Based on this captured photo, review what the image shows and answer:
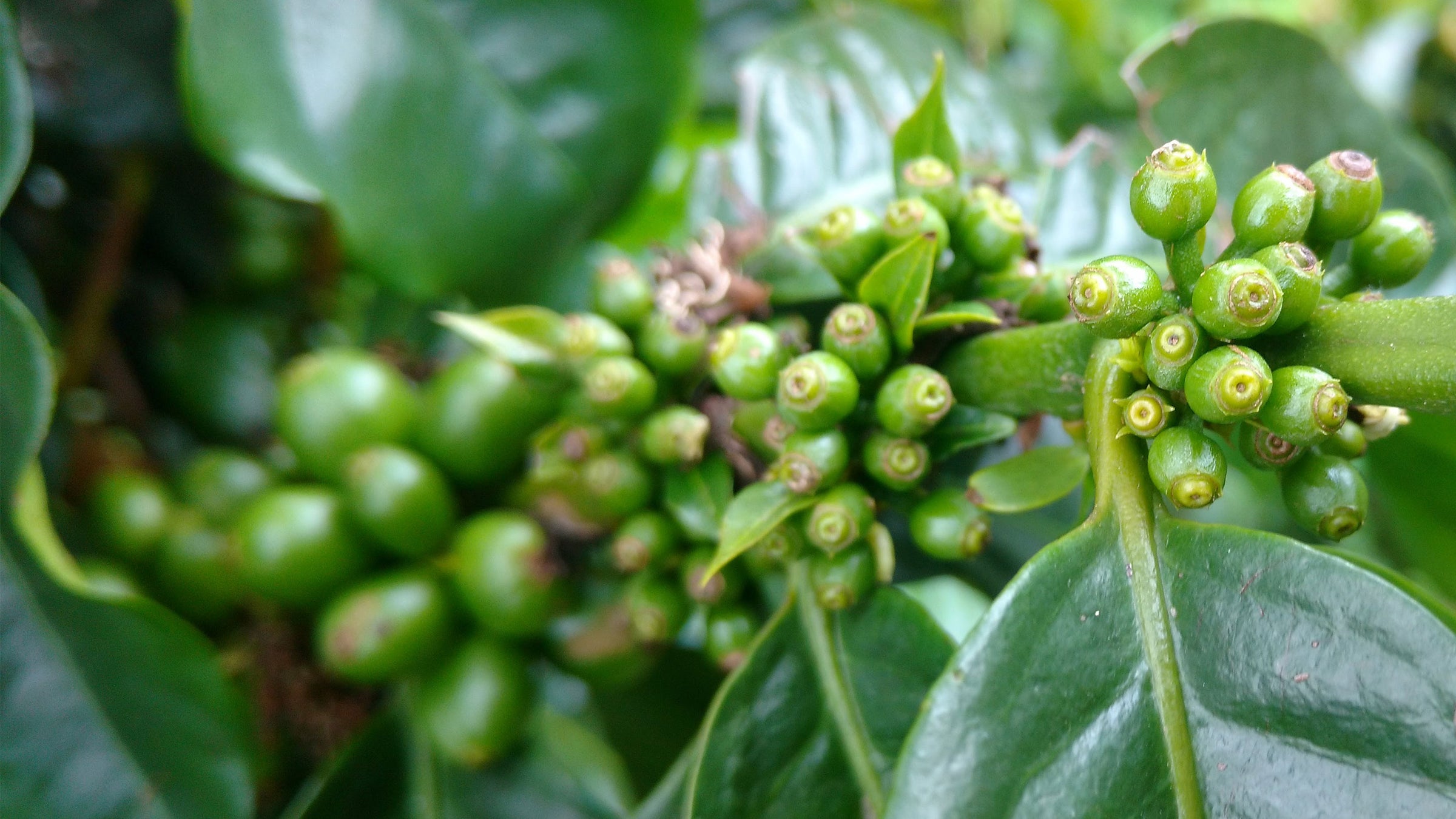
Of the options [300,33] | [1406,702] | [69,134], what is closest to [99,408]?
[69,134]

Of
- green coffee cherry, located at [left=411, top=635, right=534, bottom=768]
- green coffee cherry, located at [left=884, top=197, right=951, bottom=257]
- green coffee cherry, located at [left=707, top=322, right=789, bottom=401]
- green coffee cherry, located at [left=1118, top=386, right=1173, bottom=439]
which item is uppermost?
green coffee cherry, located at [left=884, top=197, right=951, bottom=257]

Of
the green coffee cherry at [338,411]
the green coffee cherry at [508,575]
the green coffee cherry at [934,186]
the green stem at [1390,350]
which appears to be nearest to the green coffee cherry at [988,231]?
the green coffee cherry at [934,186]

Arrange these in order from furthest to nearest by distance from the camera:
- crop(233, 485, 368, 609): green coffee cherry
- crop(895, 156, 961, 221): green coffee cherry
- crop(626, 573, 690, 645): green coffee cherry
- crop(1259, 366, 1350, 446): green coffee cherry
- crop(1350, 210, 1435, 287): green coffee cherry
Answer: crop(233, 485, 368, 609): green coffee cherry
crop(626, 573, 690, 645): green coffee cherry
crop(895, 156, 961, 221): green coffee cherry
crop(1350, 210, 1435, 287): green coffee cherry
crop(1259, 366, 1350, 446): green coffee cherry

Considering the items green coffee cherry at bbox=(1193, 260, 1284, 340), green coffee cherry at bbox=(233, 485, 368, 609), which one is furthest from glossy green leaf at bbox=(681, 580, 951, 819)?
green coffee cherry at bbox=(233, 485, 368, 609)

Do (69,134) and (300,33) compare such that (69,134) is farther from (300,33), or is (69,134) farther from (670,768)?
Result: (670,768)

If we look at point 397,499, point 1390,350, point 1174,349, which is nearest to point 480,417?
point 397,499

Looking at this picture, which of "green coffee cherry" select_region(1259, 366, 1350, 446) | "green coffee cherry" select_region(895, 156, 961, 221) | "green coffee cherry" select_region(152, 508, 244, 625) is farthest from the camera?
"green coffee cherry" select_region(152, 508, 244, 625)

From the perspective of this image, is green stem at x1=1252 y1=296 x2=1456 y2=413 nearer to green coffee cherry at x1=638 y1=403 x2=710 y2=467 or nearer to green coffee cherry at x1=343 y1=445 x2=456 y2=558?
green coffee cherry at x1=638 y1=403 x2=710 y2=467
